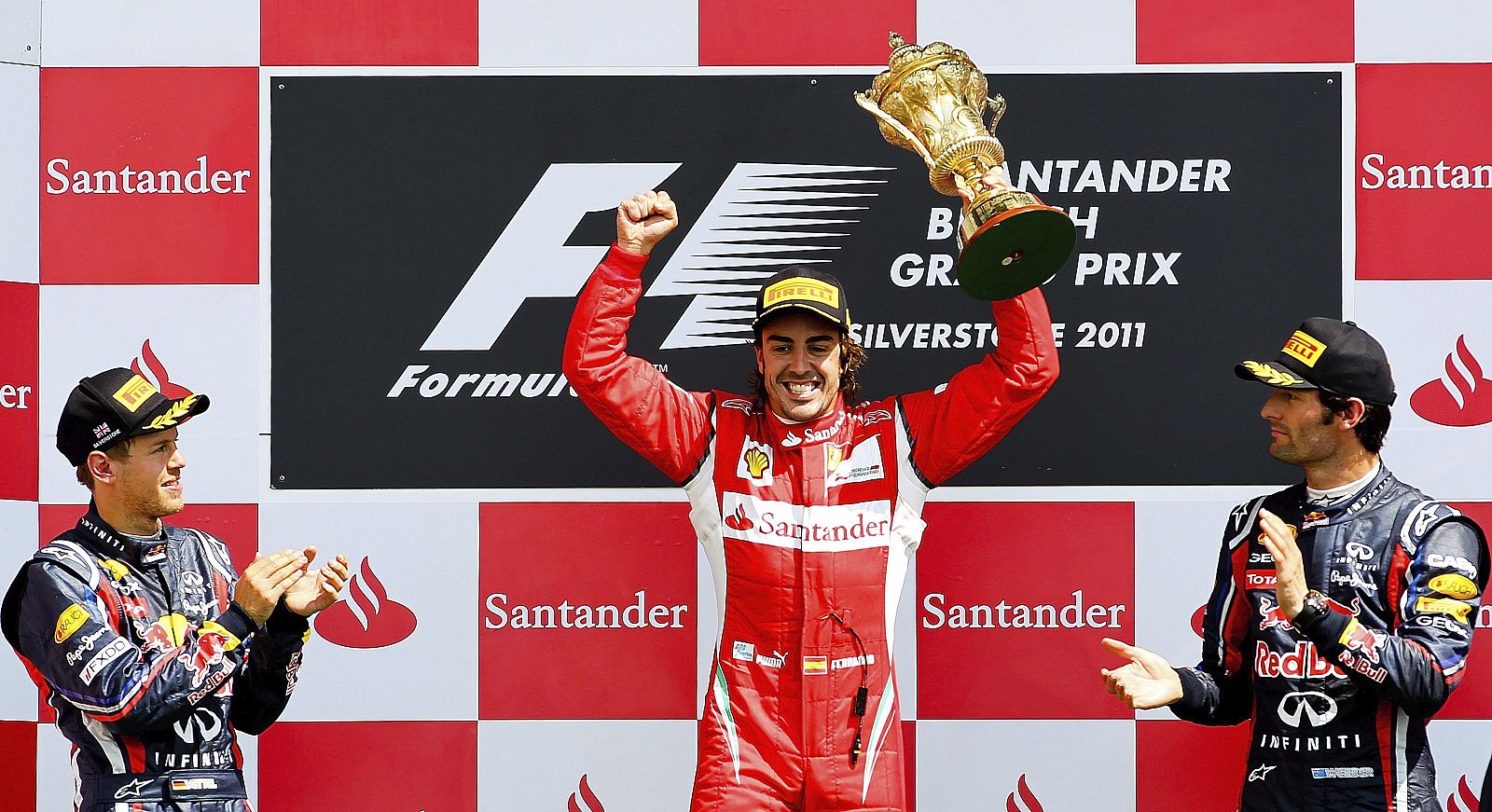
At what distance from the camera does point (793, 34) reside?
125 inches

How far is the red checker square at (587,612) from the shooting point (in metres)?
3.18

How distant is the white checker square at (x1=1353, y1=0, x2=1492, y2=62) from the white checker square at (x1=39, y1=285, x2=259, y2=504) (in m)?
2.62

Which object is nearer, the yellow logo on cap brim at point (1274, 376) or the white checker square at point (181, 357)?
the yellow logo on cap brim at point (1274, 376)

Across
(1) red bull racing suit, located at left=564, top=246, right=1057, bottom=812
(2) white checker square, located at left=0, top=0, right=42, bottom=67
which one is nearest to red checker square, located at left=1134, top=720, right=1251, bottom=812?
(1) red bull racing suit, located at left=564, top=246, right=1057, bottom=812

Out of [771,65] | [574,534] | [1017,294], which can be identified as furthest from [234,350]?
[1017,294]

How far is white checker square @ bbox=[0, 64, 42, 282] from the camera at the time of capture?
10.4 ft

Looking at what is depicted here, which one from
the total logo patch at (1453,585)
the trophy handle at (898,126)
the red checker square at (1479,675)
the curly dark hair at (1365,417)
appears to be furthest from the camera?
the red checker square at (1479,675)

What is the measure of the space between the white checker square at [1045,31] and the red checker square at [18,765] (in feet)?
8.63

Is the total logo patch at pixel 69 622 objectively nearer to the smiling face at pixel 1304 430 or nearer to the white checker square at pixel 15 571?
the white checker square at pixel 15 571

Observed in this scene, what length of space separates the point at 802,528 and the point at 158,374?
159cm

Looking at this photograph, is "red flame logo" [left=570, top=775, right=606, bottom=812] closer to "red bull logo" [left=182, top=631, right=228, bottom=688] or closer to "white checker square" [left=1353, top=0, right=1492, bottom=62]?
"red bull logo" [left=182, top=631, right=228, bottom=688]

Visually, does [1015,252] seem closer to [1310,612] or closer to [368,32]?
[1310,612]

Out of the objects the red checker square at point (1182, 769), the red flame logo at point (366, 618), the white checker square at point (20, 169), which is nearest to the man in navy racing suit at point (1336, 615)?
the red checker square at point (1182, 769)

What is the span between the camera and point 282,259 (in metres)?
3.19
